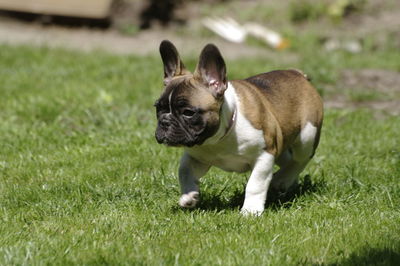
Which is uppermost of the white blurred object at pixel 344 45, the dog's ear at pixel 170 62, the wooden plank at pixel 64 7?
the dog's ear at pixel 170 62

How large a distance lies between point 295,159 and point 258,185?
0.93 m

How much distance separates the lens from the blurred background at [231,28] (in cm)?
1338

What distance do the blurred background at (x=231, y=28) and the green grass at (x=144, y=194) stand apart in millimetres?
3352

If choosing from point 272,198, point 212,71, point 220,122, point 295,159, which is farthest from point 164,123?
point 295,159

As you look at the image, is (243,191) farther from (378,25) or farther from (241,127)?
(378,25)

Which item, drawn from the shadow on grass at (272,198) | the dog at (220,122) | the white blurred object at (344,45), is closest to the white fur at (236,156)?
the dog at (220,122)

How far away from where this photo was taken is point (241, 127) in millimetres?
5492

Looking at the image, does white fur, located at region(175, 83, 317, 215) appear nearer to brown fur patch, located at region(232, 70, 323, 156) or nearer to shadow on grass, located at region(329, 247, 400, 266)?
brown fur patch, located at region(232, 70, 323, 156)

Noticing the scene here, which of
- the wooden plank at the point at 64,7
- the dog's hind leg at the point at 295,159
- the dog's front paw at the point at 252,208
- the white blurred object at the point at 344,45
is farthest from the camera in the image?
the wooden plank at the point at 64,7

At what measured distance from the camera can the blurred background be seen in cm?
1338

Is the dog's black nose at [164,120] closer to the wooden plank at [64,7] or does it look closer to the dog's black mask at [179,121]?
the dog's black mask at [179,121]

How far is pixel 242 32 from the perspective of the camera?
48.4ft

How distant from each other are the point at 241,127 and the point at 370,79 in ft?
19.8

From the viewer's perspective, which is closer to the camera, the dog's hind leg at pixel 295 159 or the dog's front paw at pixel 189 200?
the dog's front paw at pixel 189 200
